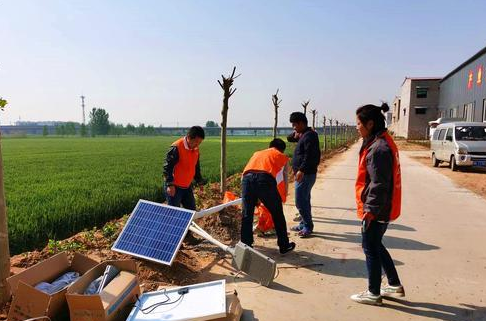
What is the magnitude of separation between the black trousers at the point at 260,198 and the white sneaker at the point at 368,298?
4.74 ft

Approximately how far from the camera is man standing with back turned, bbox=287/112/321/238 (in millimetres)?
5863

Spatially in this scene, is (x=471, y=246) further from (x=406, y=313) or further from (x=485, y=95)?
(x=485, y=95)

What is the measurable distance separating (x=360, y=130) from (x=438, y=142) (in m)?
15.7

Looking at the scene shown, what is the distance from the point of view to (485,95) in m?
26.9

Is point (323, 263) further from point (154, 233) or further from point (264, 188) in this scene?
point (154, 233)

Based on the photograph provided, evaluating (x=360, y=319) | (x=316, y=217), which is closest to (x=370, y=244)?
(x=360, y=319)

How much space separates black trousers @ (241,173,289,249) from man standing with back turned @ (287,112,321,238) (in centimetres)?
102

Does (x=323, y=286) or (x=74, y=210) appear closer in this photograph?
(x=323, y=286)

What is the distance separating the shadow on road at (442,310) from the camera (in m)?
3.56

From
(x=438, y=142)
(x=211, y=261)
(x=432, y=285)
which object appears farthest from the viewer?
(x=438, y=142)

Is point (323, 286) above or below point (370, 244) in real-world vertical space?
below

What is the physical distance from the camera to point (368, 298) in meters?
3.81

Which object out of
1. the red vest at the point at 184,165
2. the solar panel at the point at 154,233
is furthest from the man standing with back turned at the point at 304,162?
the solar panel at the point at 154,233

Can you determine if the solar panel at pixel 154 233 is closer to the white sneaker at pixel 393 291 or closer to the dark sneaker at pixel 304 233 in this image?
the dark sneaker at pixel 304 233
